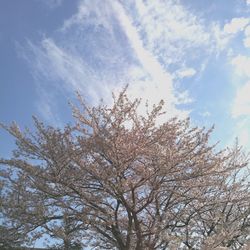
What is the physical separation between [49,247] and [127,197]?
3144mm

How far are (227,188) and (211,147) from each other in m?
3.81

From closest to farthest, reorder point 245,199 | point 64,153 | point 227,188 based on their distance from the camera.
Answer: point 64,153 → point 245,199 → point 227,188

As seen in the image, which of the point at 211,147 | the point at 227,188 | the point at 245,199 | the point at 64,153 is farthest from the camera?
the point at 227,188

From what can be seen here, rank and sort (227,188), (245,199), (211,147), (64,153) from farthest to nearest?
(227,188)
(245,199)
(211,147)
(64,153)

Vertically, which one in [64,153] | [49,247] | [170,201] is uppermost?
[64,153]

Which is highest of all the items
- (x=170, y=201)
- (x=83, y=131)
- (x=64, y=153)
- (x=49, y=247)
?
(x=83, y=131)

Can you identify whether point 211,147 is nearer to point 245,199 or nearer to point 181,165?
point 181,165

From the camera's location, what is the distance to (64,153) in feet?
37.7

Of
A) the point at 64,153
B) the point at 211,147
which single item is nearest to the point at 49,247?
the point at 64,153

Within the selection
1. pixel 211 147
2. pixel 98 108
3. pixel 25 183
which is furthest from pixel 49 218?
pixel 211 147

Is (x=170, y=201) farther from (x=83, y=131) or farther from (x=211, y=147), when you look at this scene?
(x=83, y=131)

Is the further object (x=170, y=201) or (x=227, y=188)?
Result: (x=227, y=188)

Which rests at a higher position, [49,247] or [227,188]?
[227,188]

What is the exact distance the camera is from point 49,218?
11.8m
